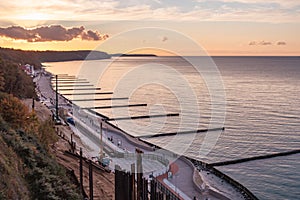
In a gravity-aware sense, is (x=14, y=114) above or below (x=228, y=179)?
above

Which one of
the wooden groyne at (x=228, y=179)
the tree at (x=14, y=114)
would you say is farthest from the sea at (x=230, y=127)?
the tree at (x=14, y=114)

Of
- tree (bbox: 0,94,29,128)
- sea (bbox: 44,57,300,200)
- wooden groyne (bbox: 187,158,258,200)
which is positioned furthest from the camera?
sea (bbox: 44,57,300,200)

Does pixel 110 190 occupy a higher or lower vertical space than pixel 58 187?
lower

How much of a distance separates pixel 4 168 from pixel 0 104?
11.4 m

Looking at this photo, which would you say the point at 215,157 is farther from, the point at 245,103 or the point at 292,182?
the point at 245,103

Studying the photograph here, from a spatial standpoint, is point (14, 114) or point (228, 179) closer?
point (14, 114)

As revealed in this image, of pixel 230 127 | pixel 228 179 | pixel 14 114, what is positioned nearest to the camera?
pixel 14 114

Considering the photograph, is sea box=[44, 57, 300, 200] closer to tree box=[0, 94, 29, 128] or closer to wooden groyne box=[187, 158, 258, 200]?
wooden groyne box=[187, 158, 258, 200]

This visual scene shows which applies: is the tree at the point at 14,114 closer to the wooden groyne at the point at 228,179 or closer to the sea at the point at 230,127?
the wooden groyne at the point at 228,179

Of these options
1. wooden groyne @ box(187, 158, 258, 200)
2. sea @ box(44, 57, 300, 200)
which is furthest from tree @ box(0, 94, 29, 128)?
sea @ box(44, 57, 300, 200)

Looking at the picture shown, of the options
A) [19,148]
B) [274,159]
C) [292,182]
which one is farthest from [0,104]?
[274,159]

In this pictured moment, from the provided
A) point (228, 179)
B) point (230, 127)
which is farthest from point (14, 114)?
point (230, 127)

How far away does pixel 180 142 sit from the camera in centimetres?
4478

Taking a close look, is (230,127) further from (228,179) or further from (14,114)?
(14,114)
